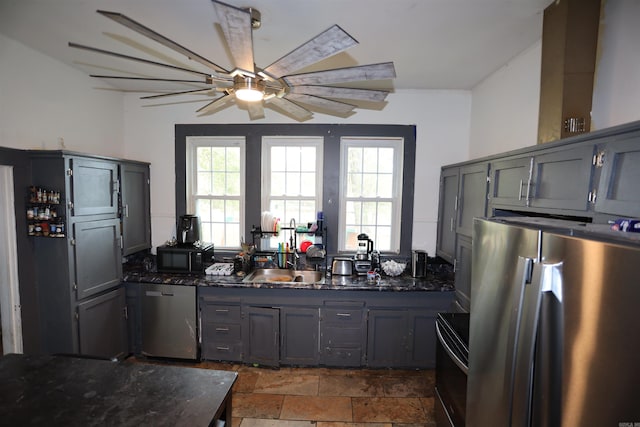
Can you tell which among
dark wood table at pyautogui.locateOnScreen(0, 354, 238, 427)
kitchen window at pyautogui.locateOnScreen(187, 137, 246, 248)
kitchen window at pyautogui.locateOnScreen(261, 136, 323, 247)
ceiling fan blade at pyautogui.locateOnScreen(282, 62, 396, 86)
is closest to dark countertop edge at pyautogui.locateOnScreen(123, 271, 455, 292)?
kitchen window at pyautogui.locateOnScreen(187, 137, 246, 248)

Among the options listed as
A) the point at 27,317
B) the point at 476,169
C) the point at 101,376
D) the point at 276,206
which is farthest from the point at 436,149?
the point at 27,317

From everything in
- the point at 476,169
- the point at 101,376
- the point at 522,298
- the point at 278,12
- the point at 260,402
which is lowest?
the point at 260,402

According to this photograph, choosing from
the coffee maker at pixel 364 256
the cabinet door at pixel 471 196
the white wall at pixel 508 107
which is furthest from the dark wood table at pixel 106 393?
the white wall at pixel 508 107

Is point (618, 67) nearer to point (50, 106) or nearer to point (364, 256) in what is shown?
point (364, 256)

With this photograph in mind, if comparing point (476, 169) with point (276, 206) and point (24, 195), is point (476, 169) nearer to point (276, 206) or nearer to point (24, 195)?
point (276, 206)

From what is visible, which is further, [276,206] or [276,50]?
[276,206]

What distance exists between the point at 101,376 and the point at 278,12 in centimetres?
231

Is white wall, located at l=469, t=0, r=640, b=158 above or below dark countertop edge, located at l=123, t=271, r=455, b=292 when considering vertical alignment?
above

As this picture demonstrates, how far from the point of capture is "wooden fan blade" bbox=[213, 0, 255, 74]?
993 millimetres

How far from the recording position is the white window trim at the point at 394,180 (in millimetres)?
3334

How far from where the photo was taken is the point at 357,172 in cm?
339

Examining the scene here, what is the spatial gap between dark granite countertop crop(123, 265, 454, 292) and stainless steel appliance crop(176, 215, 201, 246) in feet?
1.24

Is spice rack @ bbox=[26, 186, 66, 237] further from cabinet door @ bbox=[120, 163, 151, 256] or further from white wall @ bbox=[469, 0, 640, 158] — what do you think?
white wall @ bbox=[469, 0, 640, 158]

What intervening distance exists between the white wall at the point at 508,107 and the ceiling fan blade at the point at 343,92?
4.64 ft
